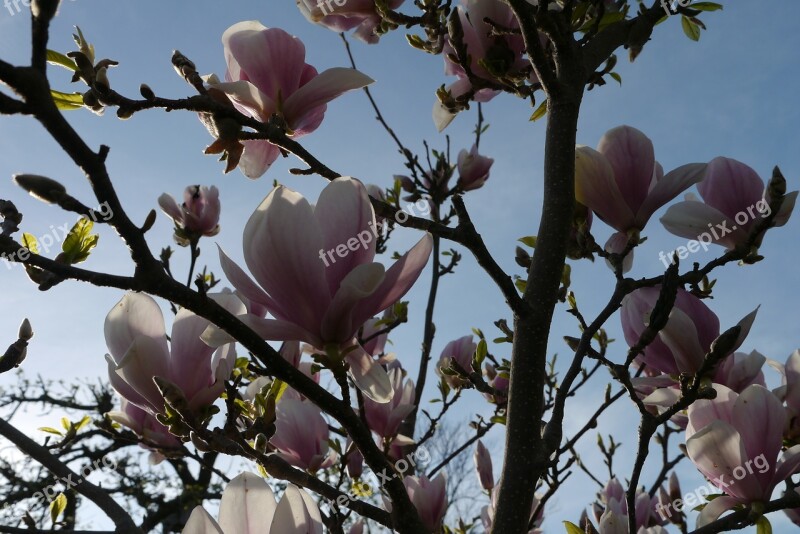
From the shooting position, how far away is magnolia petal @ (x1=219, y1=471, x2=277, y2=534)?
865 mm

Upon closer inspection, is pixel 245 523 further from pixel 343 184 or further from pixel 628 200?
pixel 628 200

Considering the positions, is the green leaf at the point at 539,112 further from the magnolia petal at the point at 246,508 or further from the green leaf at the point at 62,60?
the magnolia petal at the point at 246,508

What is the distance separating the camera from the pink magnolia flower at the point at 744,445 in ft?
3.78

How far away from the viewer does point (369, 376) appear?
0.99 meters

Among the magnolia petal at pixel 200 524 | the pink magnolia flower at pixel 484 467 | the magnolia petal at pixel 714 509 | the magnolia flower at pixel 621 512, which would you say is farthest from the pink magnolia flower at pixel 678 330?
the pink magnolia flower at pixel 484 467

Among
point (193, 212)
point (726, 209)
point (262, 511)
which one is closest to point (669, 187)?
point (726, 209)

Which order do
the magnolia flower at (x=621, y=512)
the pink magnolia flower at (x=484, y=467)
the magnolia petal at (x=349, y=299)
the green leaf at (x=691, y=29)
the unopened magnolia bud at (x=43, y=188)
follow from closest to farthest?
1. the unopened magnolia bud at (x=43, y=188)
2. the magnolia petal at (x=349, y=299)
3. the magnolia flower at (x=621, y=512)
4. the green leaf at (x=691, y=29)
5. the pink magnolia flower at (x=484, y=467)

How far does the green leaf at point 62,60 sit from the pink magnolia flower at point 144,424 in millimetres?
731

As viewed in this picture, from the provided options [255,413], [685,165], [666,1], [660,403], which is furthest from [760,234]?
[255,413]

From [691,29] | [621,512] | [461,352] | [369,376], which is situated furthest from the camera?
[461,352]

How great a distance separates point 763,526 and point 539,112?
1066 millimetres

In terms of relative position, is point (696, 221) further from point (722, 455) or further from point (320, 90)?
point (320, 90)

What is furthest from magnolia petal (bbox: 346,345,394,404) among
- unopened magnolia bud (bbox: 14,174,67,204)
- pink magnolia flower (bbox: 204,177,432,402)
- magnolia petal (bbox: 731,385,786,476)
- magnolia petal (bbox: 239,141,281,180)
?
magnolia petal (bbox: 731,385,786,476)

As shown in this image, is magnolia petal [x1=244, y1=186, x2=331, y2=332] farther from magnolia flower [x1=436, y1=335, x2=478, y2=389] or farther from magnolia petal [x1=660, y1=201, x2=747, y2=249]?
Result: magnolia flower [x1=436, y1=335, x2=478, y2=389]
